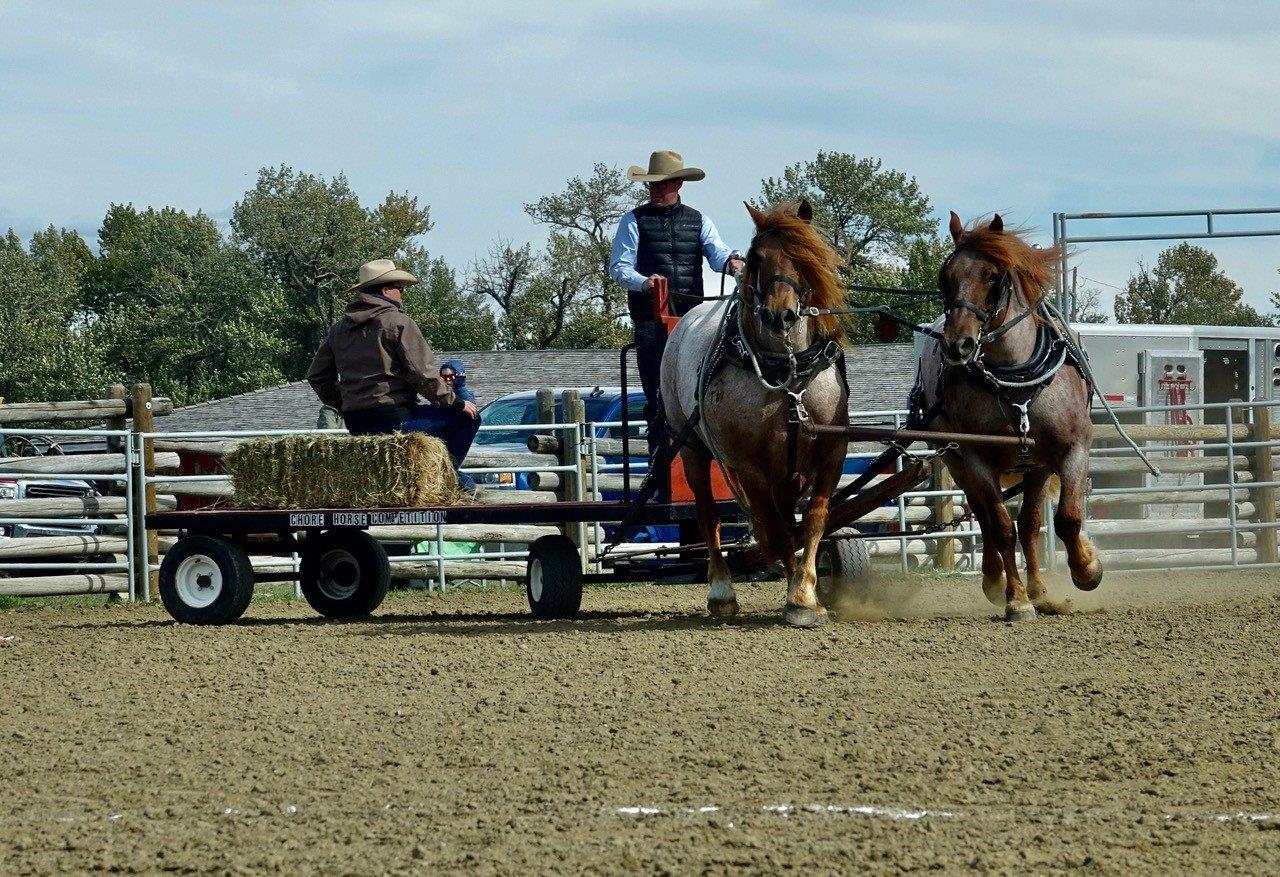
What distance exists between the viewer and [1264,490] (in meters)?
15.3

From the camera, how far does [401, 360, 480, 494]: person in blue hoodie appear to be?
10008 mm

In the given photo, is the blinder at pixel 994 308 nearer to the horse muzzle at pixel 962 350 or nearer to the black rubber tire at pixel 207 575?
the horse muzzle at pixel 962 350

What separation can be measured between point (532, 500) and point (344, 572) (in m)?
2.48

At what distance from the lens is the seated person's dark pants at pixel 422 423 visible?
995 centimetres

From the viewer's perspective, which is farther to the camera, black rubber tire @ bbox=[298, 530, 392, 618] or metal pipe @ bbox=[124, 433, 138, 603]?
metal pipe @ bbox=[124, 433, 138, 603]

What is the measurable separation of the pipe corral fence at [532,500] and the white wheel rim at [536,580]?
1505 millimetres

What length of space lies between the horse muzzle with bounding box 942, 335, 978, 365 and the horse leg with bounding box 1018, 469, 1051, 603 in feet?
3.07

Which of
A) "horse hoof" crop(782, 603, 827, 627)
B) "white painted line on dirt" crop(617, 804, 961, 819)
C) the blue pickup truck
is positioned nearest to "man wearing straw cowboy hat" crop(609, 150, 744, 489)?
"horse hoof" crop(782, 603, 827, 627)

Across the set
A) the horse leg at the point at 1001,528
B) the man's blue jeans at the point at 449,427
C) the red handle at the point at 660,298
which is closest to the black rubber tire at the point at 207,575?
the man's blue jeans at the point at 449,427

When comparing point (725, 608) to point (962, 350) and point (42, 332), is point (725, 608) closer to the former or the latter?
point (962, 350)

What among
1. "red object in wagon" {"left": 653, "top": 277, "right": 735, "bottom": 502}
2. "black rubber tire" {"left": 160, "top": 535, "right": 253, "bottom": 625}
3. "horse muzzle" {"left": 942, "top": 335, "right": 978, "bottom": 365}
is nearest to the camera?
"horse muzzle" {"left": 942, "top": 335, "right": 978, "bottom": 365}

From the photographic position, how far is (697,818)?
13.8 feet

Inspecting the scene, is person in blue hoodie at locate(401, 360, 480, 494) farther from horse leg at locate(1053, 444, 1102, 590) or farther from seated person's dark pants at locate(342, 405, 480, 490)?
horse leg at locate(1053, 444, 1102, 590)

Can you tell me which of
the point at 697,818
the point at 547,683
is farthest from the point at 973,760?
the point at 547,683
